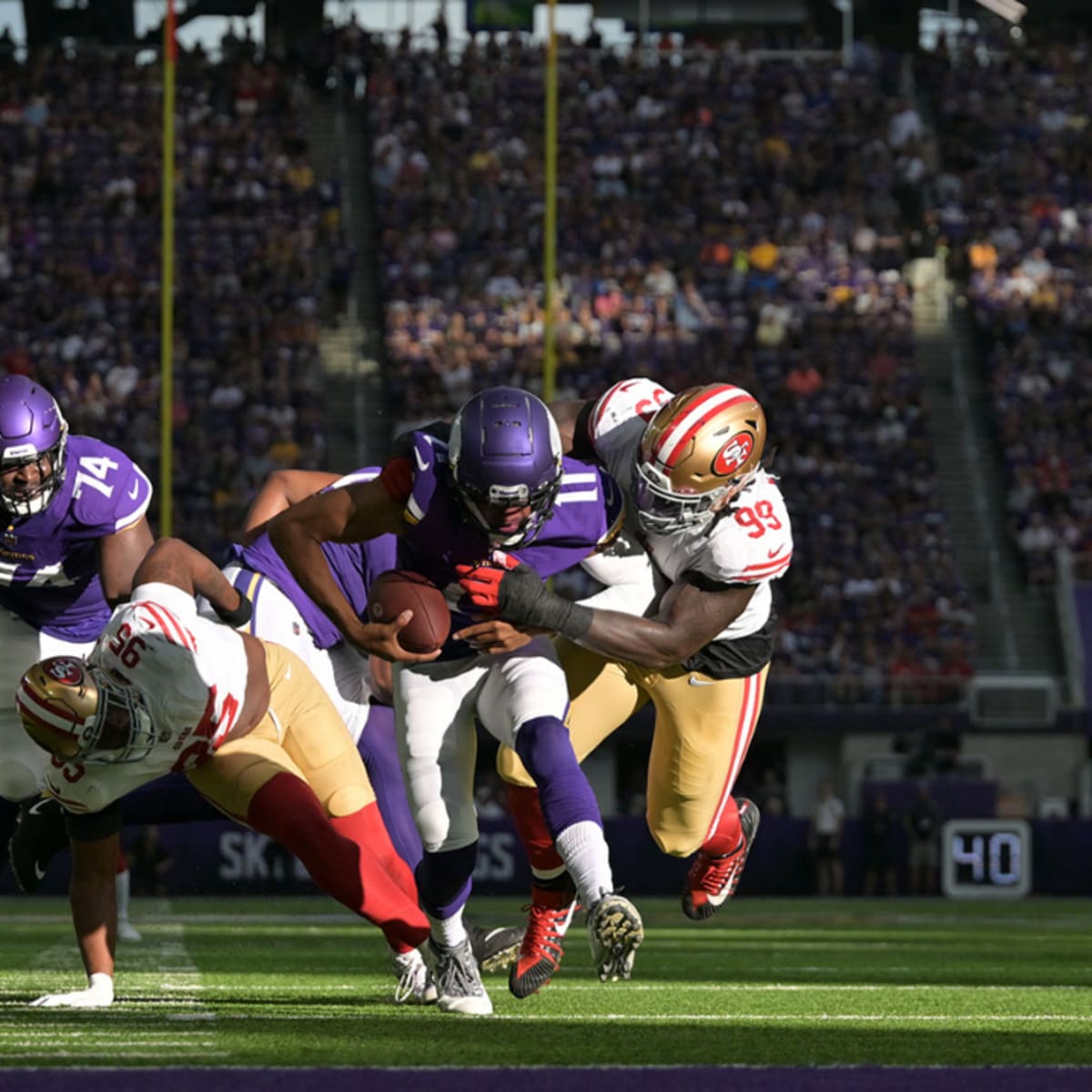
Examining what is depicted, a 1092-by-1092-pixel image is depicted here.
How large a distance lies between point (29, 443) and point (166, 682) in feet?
3.70

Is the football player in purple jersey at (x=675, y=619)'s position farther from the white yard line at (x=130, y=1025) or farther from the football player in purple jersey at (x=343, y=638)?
the white yard line at (x=130, y=1025)

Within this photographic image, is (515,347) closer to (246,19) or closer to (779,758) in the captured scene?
(779,758)

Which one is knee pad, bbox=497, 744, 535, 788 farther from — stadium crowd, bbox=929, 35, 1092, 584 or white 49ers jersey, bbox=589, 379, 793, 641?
stadium crowd, bbox=929, 35, 1092, 584

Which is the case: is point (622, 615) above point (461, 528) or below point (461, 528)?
below

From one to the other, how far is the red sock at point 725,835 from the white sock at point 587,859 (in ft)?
6.02

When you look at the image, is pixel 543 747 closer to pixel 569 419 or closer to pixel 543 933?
pixel 543 933

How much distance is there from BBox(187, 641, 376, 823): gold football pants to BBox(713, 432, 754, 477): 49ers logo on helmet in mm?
1291

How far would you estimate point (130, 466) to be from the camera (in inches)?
270

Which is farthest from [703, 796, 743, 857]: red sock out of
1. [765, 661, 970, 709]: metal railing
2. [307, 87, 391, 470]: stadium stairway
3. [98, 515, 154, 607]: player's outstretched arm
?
[307, 87, 391, 470]: stadium stairway

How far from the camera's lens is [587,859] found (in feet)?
18.1

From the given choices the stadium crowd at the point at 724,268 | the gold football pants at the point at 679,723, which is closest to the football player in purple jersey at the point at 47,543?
the gold football pants at the point at 679,723

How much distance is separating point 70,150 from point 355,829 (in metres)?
19.9

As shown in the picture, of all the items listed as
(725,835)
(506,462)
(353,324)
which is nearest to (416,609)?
(506,462)

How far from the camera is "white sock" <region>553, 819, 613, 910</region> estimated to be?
5.48m
